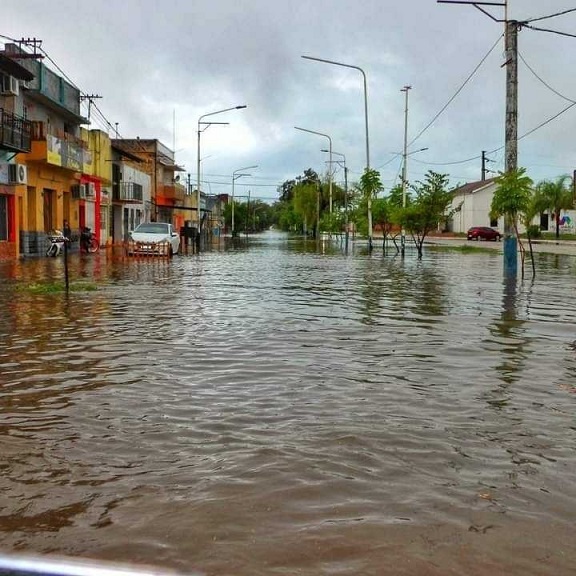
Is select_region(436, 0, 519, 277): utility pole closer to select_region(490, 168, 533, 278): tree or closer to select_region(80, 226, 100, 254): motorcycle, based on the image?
select_region(490, 168, 533, 278): tree

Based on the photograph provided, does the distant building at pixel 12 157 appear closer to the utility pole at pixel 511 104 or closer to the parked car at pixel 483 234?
the utility pole at pixel 511 104

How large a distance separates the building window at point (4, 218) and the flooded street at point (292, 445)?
20.8 meters

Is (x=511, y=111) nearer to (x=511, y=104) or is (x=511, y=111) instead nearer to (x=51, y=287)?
(x=511, y=104)

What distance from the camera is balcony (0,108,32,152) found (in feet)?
90.8

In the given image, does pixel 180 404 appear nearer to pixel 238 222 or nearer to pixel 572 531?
pixel 572 531

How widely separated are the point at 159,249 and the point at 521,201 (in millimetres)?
17530

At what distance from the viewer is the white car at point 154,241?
112ft

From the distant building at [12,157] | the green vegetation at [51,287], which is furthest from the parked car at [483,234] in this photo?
the green vegetation at [51,287]

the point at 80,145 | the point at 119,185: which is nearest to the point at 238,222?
the point at 119,185

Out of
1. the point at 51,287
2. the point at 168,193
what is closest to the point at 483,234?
the point at 168,193

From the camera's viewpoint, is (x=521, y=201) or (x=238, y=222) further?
(x=238, y=222)

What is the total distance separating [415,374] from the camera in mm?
7391

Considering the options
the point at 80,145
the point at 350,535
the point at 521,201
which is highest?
the point at 80,145

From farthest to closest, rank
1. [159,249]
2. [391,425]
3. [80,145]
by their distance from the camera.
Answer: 1. [80,145]
2. [159,249]
3. [391,425]
